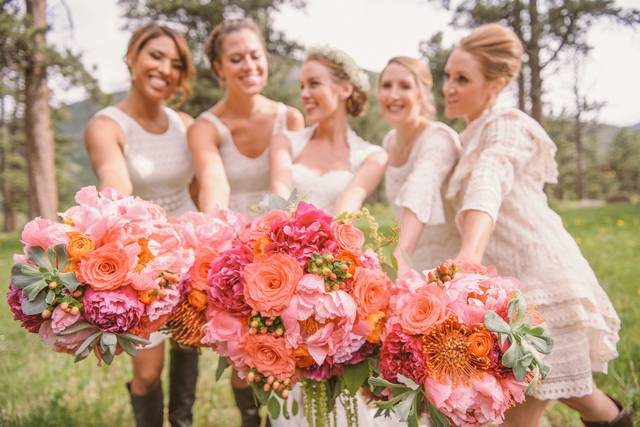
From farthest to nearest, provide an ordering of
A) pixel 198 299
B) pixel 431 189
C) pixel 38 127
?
1. pixel 38 127
2. pixel 431 189
3. pixel 198 299

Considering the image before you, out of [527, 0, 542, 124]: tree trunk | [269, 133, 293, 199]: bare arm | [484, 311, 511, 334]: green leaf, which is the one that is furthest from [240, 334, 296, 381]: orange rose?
[527, 0, 542, 124]: tree trunk

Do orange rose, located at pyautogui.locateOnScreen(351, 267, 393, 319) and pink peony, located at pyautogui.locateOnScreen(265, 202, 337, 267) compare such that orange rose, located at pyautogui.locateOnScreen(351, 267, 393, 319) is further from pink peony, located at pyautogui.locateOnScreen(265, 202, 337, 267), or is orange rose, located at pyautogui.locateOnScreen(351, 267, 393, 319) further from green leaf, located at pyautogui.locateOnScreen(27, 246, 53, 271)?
green leaf, located at pyautogui.locateOnScreen(27, 246, 53, 271)

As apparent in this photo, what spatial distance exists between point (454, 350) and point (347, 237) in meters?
0.42

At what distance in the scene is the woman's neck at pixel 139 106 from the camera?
121 inches

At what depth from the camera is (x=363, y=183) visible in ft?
9.07

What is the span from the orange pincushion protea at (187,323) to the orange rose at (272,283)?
0.33 metres

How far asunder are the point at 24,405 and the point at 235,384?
1.73 m

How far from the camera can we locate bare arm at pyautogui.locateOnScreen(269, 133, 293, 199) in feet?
8.93

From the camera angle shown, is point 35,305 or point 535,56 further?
point 535,56

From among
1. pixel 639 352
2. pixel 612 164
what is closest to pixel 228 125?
pixel 639 352

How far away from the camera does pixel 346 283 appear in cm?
143

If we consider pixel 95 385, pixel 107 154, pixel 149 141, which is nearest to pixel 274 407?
pixel 107 154

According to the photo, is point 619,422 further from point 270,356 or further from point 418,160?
point 270,356

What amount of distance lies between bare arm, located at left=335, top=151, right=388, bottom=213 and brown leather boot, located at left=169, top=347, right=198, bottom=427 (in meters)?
1.64
